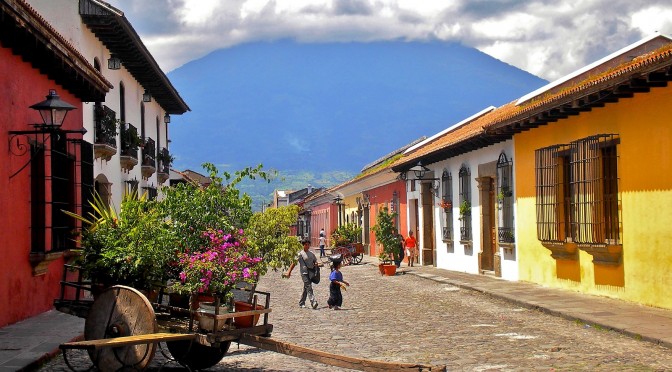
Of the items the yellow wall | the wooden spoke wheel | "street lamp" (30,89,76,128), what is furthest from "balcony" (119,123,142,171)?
the wooden spoke wheel

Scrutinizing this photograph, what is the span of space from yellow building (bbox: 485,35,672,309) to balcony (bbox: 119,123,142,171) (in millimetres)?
8912

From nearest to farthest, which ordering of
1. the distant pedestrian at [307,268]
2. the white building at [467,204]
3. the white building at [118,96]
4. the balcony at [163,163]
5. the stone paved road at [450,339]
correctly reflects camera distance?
the stone paved road at [450,339], the distant pedestrian at [307,268], the white building at [118,96], the white building at [467,204], the balcony at [163,163]

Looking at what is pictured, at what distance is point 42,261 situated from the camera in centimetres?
1260

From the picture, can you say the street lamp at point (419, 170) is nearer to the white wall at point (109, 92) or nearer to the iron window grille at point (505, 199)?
the iron window grille at point (505, 199)

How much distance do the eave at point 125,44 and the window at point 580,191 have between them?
9002 mm

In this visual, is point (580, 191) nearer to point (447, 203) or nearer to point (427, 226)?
point (447, 203)

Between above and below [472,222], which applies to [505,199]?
above

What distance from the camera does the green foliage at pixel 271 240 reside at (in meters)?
8.38

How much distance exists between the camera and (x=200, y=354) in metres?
8.29

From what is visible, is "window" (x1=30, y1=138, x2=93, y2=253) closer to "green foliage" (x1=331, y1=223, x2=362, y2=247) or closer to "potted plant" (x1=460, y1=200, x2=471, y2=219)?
"potted plant" (x1=460, y1=200, x2=471, y2=219)

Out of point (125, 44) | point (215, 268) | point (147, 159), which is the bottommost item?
point (215, 268)

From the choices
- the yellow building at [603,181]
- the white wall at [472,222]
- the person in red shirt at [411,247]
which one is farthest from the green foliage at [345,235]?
the yellow building at [603,181]

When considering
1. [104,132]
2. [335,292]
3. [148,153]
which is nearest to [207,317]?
[335,292]

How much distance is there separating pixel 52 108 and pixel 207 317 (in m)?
5.28
